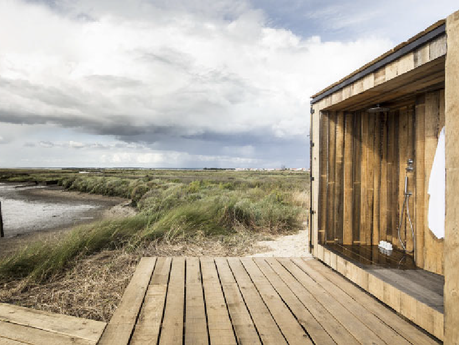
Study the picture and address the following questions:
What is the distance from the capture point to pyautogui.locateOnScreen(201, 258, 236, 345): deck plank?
6.29 feet

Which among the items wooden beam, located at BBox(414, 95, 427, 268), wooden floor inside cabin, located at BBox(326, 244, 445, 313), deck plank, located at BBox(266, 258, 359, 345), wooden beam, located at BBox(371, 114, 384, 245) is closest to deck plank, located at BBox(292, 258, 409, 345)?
deck plank, located at BBox(266, 258, 359, 345)

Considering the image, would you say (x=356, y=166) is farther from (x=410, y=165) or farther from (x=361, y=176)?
(x=410, y=165)

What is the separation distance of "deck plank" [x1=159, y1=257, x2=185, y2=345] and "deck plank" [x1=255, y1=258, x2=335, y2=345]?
36.3 inches

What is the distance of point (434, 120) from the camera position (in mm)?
2924

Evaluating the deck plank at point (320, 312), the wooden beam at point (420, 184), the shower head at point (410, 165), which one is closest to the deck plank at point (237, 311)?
the deck plank at point (320, 312)

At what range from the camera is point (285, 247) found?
534 cm

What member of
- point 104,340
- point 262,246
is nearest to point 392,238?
point 262,246

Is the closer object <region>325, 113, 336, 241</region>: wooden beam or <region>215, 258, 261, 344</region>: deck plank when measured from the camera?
<region>215, 258, 261, 344</region>: deck plank

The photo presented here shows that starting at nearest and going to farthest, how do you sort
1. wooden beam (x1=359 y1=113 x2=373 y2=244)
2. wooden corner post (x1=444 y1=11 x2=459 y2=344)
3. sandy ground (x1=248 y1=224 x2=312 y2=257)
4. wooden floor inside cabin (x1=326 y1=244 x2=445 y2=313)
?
wooden corner post (x1=444 y1=11 x2=459 y2=344), wooden floor inside cabin (x1=326 y1=244 x2=445 y2=313), wooden beam (x1=359 y1=113 x2=373 y2=244), sandy ground (x1=248 y1=224 x2=312 y2=257)

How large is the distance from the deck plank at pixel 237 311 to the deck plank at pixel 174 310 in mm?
407

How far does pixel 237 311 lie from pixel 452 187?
1.78m

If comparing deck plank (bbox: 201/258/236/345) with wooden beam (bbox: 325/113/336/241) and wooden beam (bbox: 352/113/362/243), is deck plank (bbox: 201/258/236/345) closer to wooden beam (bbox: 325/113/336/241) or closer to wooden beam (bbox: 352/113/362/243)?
wooden beam (bbox: 325/113/336/241)

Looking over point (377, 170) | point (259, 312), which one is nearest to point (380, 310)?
point (259, 312)

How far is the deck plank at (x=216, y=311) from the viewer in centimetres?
192
